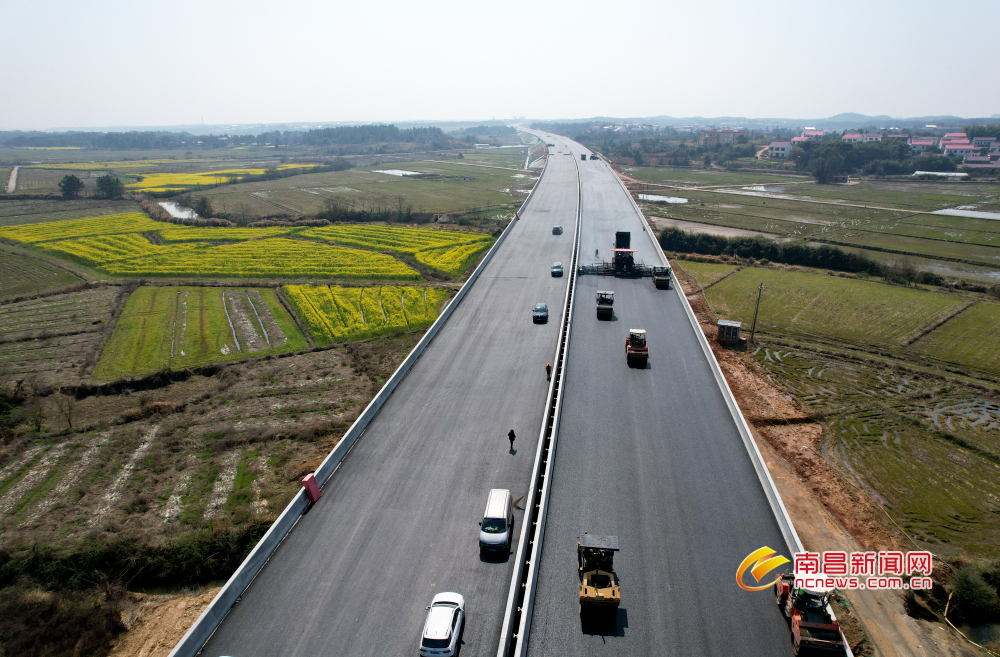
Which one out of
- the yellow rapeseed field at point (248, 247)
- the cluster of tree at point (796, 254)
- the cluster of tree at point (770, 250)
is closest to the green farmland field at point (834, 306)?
the cluster of tree at point (796, 254)

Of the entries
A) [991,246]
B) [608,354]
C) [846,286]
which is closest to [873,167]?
[991,246]

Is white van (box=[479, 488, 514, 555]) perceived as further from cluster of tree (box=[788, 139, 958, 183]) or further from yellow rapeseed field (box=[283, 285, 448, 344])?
cluster of tree (box=[788, 139, 958, 183])

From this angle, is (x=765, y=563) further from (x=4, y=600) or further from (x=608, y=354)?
(x=4, y=600)

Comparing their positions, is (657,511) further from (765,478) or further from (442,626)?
(442,626)

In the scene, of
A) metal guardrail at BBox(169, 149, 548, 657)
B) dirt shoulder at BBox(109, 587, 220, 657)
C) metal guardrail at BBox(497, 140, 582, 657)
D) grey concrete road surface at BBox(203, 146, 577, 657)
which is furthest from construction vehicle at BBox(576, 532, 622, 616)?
dirt shoulder at BBox(109, 587, 220, 657)

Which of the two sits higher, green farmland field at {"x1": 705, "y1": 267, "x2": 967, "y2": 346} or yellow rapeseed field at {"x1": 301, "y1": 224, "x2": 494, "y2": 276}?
yellow rapeseed field at {"x1": 301, "y1": 224, "x2": 494, "y2": 276}

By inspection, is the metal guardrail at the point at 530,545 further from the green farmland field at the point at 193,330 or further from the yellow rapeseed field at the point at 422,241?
the yellow rapeseed field at the point at 422,241
